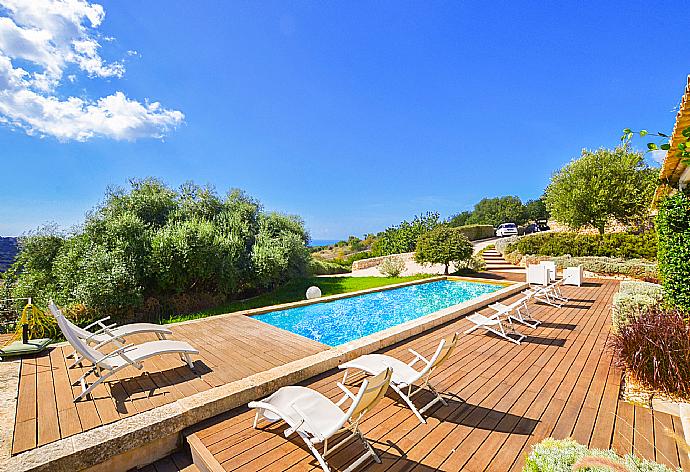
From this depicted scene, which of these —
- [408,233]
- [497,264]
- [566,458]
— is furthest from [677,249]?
[408,233]

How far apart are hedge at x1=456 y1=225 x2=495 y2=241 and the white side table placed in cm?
1780

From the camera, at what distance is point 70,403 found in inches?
141

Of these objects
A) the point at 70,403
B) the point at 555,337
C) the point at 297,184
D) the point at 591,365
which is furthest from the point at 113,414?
the point at 297,184

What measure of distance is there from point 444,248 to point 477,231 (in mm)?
17979

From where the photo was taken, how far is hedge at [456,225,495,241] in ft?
99.5

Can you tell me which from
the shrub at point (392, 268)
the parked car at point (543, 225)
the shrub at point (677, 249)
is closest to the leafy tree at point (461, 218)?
the parked car at point (543, 225)

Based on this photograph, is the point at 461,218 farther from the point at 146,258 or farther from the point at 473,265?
the point at 146,258

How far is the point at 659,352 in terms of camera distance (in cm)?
377

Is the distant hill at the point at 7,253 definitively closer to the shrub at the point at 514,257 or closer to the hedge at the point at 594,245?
the shrub at the point at 514,257

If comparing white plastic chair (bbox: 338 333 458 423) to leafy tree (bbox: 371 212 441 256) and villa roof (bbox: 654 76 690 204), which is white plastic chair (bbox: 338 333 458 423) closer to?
villa roof (bbox: 654 76 690 204)

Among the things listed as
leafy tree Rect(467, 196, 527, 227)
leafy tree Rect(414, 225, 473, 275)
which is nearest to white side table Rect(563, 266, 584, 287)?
leafy tree Rect(414, 225, 473, 275)

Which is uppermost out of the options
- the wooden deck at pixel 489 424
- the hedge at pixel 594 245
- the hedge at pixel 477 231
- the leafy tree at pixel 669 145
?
the hedge at pixel 477 231

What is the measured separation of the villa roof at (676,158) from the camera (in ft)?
12.1

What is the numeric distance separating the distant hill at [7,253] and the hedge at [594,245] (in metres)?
22.8
